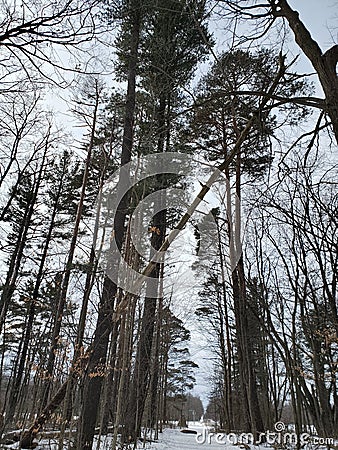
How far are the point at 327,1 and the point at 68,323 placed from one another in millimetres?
4824

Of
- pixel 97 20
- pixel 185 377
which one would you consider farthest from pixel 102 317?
pixel 185 377

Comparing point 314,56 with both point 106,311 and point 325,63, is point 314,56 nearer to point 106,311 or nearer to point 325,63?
point 325,63

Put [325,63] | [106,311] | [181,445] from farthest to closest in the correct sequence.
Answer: [181,445]
[106,311]
[325,63]

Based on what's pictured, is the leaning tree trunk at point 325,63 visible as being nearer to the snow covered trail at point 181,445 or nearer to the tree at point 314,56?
the tree at point 314,56

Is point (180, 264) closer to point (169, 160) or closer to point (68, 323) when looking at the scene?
point (169, 160)

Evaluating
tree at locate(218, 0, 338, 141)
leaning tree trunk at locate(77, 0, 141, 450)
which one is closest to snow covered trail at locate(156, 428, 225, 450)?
leaning tree trunk at locate(77, 0, 141, 450)

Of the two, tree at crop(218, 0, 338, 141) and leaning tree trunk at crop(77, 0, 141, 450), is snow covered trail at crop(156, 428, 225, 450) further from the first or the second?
tree at crop(218, 0, 338, 141)

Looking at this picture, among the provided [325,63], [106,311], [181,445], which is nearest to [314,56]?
[325,63]

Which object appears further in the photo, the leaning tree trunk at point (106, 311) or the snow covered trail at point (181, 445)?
the snow covered trail at point (181, 445)

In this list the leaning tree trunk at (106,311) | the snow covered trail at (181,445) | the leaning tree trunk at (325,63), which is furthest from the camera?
the snow covered trail at (181,445)

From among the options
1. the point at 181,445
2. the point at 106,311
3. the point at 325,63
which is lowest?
the point at 181,445

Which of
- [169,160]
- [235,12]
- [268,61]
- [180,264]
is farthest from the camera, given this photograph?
[180,264]

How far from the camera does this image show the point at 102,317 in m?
5.38

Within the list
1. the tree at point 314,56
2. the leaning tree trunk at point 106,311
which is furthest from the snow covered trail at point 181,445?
the tree at point 314,56
